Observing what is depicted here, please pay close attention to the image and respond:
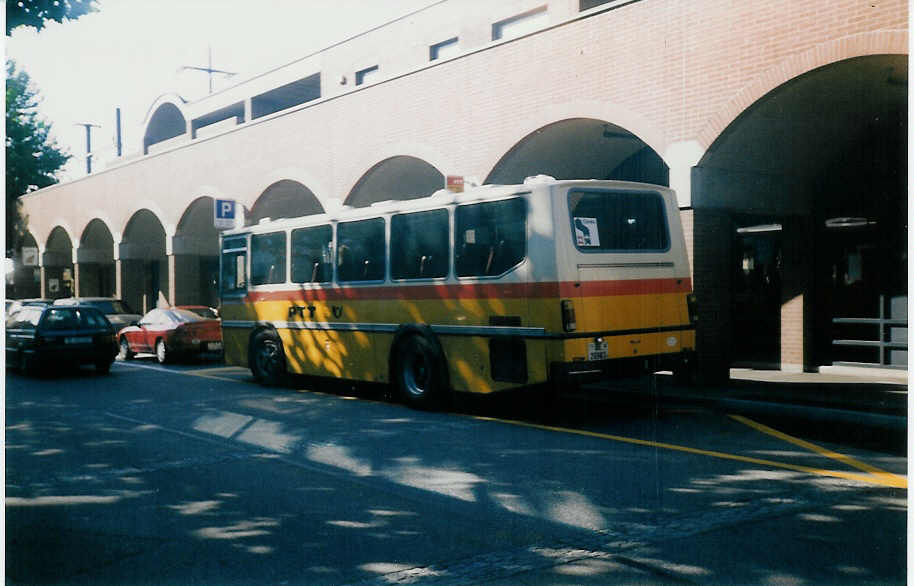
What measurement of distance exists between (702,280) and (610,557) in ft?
28.5

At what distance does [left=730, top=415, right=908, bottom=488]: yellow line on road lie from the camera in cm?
728

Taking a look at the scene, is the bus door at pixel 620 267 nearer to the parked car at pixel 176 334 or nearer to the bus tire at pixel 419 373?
the bus tire at pixel 419 373

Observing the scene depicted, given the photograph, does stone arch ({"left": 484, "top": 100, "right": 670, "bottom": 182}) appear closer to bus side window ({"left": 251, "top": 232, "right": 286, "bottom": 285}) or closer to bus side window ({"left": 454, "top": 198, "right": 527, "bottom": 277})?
bus side window ({"left": 454, "top": 198, "right": 527, "bottom": 277})

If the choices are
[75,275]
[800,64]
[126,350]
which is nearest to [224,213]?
[126,350]

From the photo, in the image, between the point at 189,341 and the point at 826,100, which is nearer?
the point at 826,100

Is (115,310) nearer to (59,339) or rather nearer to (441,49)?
(59,339)

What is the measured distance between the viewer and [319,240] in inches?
547

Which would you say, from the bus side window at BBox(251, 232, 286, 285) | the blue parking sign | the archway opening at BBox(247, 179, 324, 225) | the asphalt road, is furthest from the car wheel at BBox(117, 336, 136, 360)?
the asphalt road

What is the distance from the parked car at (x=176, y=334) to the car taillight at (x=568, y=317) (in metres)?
11.2

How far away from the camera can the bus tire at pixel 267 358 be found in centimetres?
1479

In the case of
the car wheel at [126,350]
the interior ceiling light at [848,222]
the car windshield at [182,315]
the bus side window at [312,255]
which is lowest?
the car wheel at [126,350]

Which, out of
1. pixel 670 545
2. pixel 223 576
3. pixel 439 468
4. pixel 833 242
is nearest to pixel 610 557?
pixel 670 545

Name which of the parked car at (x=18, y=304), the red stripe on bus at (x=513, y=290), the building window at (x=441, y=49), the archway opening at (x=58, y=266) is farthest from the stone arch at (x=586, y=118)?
the archway opening at (x=58, y=266)

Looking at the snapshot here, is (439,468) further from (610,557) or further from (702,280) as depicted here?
(702,280)
